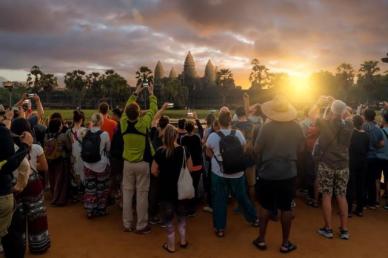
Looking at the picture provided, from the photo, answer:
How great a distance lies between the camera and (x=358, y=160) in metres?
6.29

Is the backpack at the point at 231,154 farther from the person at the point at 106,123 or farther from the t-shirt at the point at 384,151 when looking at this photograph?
the t-shirt at the point at 384,151

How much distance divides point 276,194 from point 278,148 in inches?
26.1

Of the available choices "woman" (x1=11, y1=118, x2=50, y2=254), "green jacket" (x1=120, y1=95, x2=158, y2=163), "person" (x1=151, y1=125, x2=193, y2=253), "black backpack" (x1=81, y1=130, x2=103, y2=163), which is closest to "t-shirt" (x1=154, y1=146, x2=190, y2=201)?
"person" (x1=151, y1=125, x2=193, y2=253)

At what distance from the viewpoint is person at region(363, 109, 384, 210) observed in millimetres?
6598

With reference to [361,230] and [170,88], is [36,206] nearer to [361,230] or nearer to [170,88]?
[361,230]

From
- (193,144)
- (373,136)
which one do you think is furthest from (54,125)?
(373,136)

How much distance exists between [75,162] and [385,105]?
6.50 metres

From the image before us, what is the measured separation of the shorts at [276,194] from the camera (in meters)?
4.73

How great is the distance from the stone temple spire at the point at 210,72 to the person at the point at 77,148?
95559 millimetres

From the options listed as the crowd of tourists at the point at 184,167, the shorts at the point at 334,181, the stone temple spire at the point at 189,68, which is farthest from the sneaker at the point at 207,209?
the stone temple spire at the point at 189,68

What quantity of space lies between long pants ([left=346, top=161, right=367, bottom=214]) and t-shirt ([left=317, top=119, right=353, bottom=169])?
1.22m

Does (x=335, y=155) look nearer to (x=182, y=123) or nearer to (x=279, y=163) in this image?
(x=279, y=163)

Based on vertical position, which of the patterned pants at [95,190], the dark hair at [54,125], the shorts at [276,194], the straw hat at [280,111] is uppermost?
the straw hat at [280,111]

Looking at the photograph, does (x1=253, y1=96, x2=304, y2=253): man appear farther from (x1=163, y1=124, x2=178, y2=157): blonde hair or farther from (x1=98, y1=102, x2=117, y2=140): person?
(x1=98, y1=102, x2=117, y2=140): person
